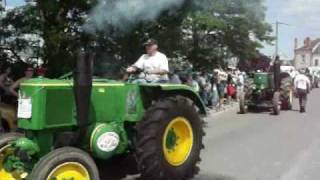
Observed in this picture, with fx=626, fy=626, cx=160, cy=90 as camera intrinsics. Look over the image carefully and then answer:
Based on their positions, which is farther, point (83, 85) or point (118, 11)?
point (118, 11)

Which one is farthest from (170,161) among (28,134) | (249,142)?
(249,142)

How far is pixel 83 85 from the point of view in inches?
273

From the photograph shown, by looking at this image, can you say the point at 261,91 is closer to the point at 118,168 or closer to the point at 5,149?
the point at 118,168

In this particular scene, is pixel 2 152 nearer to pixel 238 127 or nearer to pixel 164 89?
pixel 164 89

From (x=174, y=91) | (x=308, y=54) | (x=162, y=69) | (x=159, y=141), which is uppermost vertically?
(x=308, y=54)

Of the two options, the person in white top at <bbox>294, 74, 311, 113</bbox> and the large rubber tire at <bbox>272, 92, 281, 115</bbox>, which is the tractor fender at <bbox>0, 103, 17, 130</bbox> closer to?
the large rubber tire at <bbox>272, 92, 281, 115</bbox>

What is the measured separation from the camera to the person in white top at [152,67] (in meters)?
8.31

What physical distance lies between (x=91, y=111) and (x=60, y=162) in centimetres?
103

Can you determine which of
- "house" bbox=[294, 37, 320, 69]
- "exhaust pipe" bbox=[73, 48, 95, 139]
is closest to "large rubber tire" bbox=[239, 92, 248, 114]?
"exhaust pipe" bbox=[73, 48, 95, 139]

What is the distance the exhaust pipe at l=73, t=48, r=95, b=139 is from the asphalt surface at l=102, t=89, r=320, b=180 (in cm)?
156

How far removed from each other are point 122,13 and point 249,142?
393 centimetres

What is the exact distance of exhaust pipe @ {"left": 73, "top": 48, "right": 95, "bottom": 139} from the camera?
6855mm

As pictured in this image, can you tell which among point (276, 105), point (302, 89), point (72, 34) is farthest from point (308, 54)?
point (72, 34)

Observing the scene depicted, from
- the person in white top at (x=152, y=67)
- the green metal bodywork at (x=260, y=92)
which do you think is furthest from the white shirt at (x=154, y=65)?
the green metal bodywork at (x=260, y=92)
